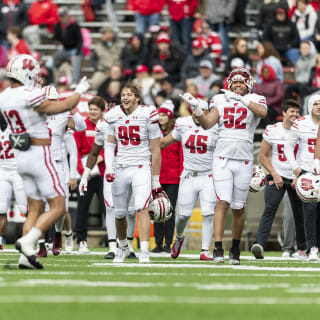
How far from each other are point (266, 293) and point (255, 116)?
3674mm

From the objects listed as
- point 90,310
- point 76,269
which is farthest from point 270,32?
point 90,310

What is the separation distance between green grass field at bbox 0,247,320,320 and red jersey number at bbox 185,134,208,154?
259cm

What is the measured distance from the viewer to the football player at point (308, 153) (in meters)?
11.2

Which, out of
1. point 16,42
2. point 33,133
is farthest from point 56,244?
point 16,42

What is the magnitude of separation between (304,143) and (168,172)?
78.1 inches

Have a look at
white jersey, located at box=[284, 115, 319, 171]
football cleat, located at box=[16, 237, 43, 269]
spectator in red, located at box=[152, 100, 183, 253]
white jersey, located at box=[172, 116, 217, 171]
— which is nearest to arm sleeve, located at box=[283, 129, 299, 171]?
white jersey, located at box=[284, 115, 319, 171]

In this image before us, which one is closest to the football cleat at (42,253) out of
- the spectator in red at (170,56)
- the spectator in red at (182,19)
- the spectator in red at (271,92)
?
the spectator in red at (271,92)

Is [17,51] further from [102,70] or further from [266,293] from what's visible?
[266,293]

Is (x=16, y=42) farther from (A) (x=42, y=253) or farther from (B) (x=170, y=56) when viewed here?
(A) (x=42, y=253)

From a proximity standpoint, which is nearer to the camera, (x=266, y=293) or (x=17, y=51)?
(x=266, y=293)

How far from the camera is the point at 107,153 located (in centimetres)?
977

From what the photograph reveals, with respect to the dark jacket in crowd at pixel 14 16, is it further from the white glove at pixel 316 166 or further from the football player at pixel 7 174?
the white glove at pixel 316 166

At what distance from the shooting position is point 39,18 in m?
20.8

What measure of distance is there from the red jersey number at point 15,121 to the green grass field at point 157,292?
1.15m
